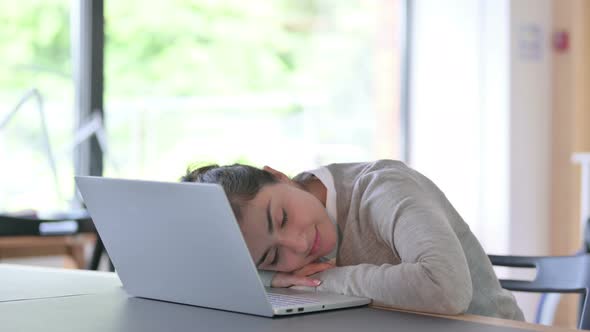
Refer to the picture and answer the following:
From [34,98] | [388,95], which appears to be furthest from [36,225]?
[388,95]

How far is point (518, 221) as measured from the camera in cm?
447

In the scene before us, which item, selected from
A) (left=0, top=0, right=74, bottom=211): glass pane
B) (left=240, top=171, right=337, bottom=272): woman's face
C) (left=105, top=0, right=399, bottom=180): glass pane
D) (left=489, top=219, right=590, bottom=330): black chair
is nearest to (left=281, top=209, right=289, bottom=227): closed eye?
(left=240, top=171, right=337, bottom=272): woman's face

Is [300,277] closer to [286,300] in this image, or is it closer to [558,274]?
[286,300]

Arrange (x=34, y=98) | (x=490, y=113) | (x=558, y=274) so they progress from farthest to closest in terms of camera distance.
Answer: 1. (x=490, y=113)
2. (x=34, y=98)
3. (x=558, y=274)

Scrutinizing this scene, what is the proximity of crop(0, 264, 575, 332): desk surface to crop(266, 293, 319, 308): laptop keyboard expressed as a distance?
35 millimetres

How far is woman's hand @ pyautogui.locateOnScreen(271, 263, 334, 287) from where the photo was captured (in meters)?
1.29

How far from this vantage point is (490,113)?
4449 millimetres

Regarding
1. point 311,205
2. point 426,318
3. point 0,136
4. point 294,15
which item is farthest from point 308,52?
point 426,318

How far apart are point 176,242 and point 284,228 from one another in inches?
9.4

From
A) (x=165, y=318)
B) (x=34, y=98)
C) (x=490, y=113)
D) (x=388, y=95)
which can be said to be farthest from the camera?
(x=388, y=95)

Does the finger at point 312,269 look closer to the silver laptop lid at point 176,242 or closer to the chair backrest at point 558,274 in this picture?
the silver laptop lid at point 176,242

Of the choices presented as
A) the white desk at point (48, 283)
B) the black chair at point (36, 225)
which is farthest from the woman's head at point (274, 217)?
the black chair at point (36, 225)

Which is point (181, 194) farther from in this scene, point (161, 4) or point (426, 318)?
point (161, 4)

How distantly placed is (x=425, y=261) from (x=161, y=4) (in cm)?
323
